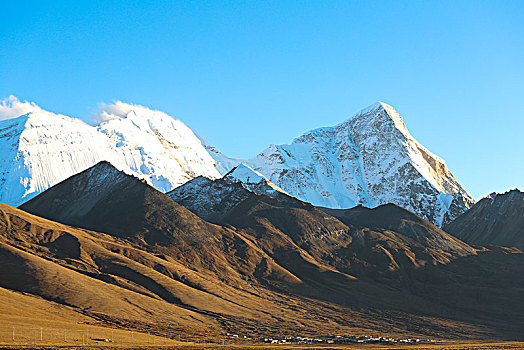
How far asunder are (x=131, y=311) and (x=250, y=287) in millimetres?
49202

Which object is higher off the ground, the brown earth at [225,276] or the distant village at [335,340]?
the brown earth at [225,276]

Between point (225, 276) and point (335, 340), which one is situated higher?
point (225, 276)

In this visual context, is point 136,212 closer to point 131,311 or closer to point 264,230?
point 264,230

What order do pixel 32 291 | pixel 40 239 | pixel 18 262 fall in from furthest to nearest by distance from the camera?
pixel 40 239 < pixel 18 262 < pixel 32 291

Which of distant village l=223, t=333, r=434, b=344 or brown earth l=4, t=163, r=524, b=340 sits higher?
brown earth l=4, t=163, r=524, b=340

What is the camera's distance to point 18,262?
4828 inches

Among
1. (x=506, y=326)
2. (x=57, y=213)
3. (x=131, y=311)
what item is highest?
(x=57, y=213)

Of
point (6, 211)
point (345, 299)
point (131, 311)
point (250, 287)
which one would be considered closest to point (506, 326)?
point (345, 299)

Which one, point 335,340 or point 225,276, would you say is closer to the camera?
point 335,340

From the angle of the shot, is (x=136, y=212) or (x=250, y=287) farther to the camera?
(x=136, y=212)

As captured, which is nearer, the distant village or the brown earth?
the distant village

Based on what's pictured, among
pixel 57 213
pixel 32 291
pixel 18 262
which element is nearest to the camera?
pixel 32 291

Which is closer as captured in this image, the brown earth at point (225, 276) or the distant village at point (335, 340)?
the distant village at point (335, 340)

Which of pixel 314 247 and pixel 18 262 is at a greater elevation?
pixel 314 247
